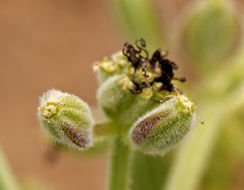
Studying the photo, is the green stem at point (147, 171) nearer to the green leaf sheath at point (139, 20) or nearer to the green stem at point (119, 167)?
the green leaf sheath at point (139, 20)

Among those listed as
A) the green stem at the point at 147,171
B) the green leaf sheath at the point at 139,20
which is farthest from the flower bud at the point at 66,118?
the green leaf sheath at the point at 139,20

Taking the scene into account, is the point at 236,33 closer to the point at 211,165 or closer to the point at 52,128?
the point at 211,165

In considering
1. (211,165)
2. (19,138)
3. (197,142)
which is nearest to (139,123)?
(197,142)

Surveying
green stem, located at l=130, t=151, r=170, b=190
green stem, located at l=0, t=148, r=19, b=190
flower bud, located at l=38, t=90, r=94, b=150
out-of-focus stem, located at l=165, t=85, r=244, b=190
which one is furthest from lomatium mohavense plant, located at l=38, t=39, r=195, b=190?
green stem, located at l=130, t=151, r=170, b=190

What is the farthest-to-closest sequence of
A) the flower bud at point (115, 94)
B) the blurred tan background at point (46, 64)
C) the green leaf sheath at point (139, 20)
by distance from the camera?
the blurred tan background at point (46, 64)
the green leaf sheath at point (139, 20)
the flower bud at point (115, 94)

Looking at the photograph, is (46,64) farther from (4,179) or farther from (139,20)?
(4,179)

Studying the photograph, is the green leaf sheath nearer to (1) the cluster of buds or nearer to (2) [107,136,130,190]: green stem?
(1) the cluster of buds

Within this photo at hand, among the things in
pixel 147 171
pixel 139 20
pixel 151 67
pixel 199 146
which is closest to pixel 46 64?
pixel 139 20
